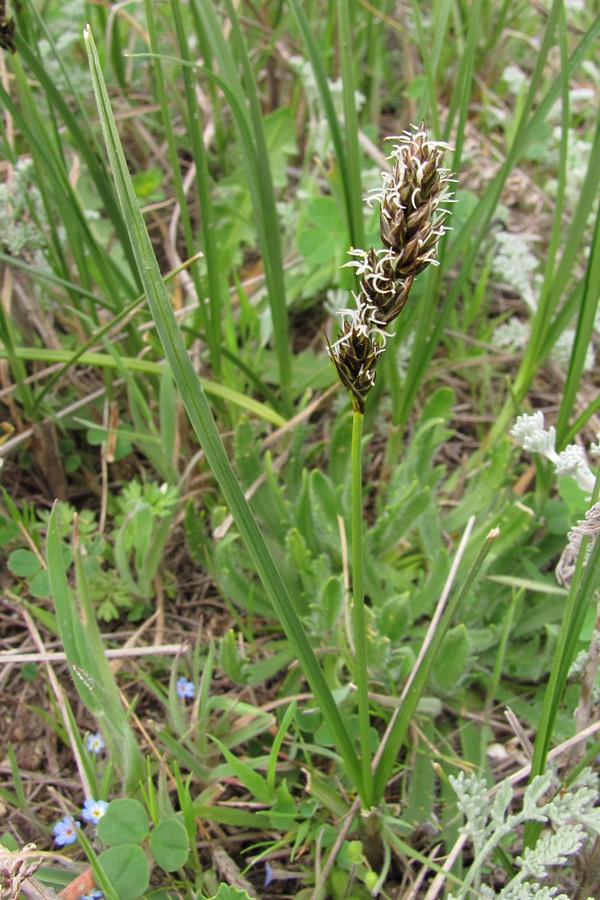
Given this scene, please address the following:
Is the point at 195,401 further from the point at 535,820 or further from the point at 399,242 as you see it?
the point at 535,820

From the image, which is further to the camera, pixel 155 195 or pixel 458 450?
pixel 155 195

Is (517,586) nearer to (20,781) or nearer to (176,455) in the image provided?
(176,455)

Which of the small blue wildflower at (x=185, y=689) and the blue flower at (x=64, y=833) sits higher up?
the small blue wildflower at (x=185, y=689)

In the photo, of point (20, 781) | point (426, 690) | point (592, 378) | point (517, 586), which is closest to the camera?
point (20, 781)

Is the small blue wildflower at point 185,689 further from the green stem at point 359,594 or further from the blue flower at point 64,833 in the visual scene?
the green stem at point 359,594

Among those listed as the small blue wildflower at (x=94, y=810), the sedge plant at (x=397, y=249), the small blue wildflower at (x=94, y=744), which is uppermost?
the sedge plant at (x=397, y=249)

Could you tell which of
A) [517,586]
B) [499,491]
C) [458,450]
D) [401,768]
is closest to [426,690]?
[401,768]

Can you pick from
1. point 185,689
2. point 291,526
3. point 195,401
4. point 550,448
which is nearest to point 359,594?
point 195,401

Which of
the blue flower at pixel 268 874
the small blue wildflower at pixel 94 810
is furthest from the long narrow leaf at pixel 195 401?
the small blue wildflower at pixel 94 810
